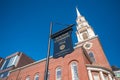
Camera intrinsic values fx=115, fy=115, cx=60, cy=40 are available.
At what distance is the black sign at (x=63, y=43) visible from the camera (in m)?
7.69

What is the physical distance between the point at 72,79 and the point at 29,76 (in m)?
9.39

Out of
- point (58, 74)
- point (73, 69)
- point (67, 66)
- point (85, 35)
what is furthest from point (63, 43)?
point (85, 35)

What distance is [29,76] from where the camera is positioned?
2169cm

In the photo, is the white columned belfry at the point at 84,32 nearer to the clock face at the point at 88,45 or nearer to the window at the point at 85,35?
the window at the point at 85,35

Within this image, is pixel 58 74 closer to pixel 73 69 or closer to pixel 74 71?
pixel 73 69

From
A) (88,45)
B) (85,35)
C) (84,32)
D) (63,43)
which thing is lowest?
(63,43)

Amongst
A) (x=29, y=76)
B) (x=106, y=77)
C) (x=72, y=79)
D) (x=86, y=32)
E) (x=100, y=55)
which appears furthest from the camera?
(x=86, y=32)

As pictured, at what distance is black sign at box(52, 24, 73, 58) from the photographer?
25.2 feet

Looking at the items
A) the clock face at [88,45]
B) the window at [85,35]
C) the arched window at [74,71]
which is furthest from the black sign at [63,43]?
the window at [85,35]

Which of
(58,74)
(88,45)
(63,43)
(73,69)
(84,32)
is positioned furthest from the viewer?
(84,32)

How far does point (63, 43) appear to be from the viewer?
7980 mm

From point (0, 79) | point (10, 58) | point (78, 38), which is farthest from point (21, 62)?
point (78, 38)

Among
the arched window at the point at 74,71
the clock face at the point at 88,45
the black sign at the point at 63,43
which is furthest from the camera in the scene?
the clock face at the point at 88,45

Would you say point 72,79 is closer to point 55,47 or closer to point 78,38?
point 55,47
